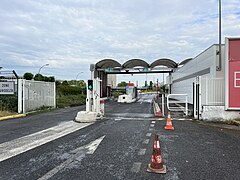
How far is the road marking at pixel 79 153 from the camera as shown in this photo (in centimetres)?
441

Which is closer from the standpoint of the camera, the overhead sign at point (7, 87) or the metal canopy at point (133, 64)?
the overhead sign at point (7, 87)

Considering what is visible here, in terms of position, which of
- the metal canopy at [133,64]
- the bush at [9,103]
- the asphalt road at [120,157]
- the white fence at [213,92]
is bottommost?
the asphalt road at [120,157]

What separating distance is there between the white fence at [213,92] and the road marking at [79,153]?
747cm

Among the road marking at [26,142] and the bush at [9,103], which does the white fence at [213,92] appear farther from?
the bush at [9,103]

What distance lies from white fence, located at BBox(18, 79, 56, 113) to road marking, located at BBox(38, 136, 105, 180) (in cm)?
983

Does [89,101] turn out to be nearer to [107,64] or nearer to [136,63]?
[136,63]

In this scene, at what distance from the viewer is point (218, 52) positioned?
1503 cm

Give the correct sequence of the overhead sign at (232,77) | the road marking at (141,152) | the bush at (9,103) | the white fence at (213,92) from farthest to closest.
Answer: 1. the bush at (9,103)
2. the white fence at (213,92)
3. the overhead sign at (232,77)
4. the road marking at (141,152)

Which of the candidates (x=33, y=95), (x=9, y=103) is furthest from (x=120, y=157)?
(x=33, y=95)

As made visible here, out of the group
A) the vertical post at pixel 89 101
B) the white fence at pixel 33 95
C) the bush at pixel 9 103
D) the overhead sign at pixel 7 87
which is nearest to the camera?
the vertical post at pixel 89 101

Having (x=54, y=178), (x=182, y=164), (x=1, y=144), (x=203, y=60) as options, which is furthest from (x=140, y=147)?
(x=203, y=60)

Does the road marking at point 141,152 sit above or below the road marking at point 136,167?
below

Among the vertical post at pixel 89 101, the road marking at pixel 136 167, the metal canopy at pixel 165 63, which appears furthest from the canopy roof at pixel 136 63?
the road marking at pixel 136 167

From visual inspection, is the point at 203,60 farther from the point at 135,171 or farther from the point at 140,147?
the point at 135,171
